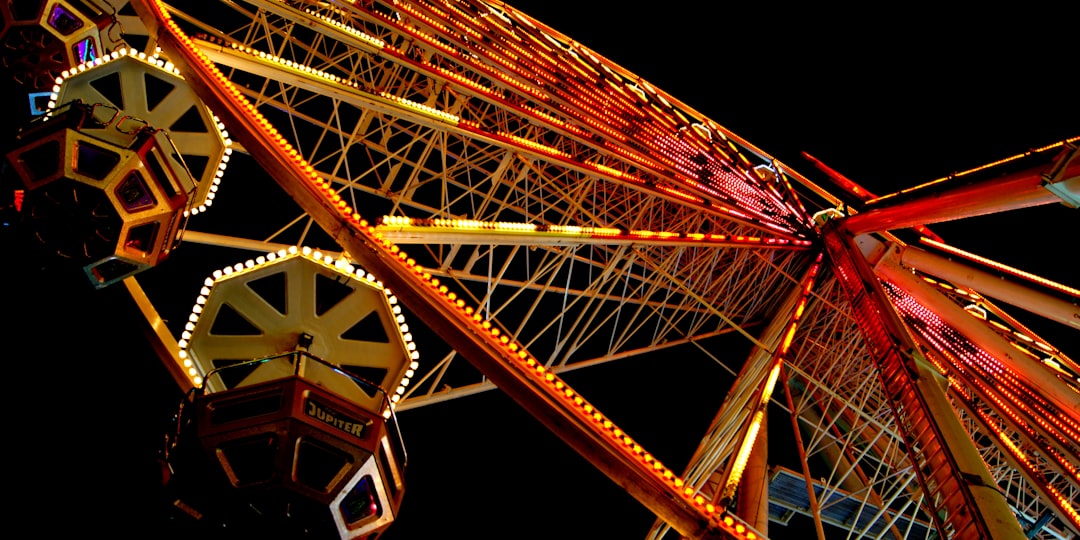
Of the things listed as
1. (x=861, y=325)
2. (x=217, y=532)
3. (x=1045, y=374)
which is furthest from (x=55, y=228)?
(x=1045, y=374)

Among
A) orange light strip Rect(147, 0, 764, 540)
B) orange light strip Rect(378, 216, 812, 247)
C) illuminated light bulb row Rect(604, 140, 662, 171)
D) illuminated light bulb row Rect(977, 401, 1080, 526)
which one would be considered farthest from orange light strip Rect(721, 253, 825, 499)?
illuminated light bulb row Rect(604, 140, 662, 171)

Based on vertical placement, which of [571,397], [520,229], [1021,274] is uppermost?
[1021,274]

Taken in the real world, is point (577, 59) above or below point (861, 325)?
above

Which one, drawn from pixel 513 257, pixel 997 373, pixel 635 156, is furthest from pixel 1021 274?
pixel 513 257

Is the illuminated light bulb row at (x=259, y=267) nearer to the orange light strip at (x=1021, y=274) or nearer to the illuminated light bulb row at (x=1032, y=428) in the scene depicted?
the orange light strip at (x=1021, y=274)

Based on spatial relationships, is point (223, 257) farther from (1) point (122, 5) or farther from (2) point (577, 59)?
(2) point (577, 59)

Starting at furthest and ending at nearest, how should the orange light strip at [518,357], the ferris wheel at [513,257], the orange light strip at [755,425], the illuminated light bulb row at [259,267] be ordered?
the illuminated light bulb row at [259,267]
the orange light strip at [755,425]
the ferris wheel at [513,257]
the orange light strip at [518,357]

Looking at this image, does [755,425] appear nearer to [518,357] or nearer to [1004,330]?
[518,357]

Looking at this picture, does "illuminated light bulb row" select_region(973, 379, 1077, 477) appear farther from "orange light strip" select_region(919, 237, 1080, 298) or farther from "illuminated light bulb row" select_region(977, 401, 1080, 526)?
"orange light strip" select_region(919, 237, 1080, 298)

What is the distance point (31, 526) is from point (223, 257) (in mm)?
6851

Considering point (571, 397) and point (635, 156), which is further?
point (635, 156)

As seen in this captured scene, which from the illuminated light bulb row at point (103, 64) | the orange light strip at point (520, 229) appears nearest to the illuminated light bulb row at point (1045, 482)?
the orange light strip at point (520, 229)

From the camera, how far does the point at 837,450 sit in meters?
16.9

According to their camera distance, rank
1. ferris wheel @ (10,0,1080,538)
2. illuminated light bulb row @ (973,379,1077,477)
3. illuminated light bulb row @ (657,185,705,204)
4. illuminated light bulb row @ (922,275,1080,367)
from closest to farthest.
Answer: ferris wheel @ (10,0,1080,538)
illuminated light bulb row @ (973,379,1077,477)
illuminated light bulb row @ (657,185,705,204)
illuminated light bulb row @ (922,275,1080,367)
